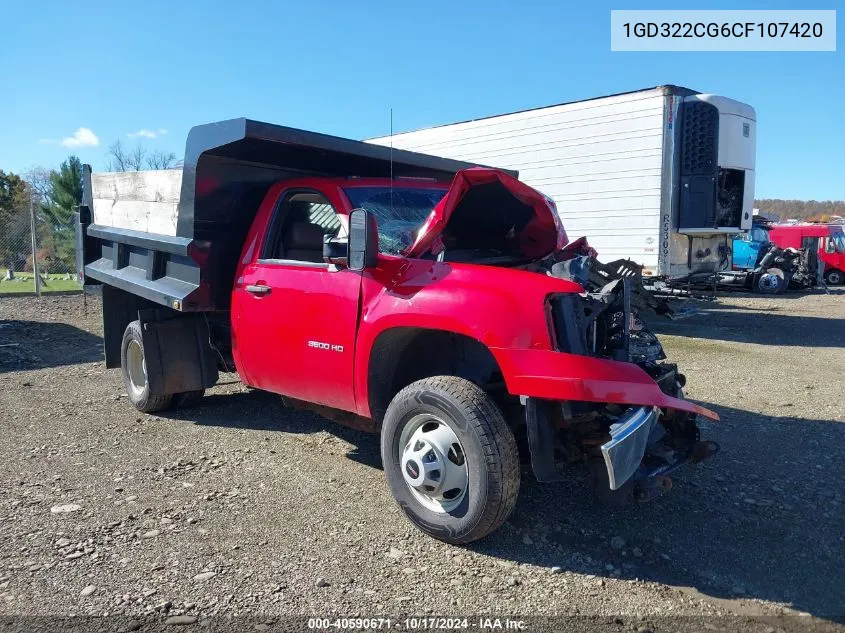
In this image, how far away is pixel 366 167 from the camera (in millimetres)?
6078

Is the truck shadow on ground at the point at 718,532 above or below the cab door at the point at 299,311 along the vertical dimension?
below

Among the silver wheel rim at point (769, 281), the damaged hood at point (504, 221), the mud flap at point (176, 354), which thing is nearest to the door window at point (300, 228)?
the damaged hood at point (504, 221)

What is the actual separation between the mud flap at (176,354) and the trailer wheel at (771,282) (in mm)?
19043

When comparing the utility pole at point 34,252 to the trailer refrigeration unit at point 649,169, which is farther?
the utility pole at point 34,252

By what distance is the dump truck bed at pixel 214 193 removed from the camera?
16.8 ft

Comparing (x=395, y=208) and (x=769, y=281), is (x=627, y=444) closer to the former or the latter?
(x=395, y=208)

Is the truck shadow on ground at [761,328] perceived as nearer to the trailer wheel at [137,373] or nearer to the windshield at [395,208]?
the windshield at [395,208]

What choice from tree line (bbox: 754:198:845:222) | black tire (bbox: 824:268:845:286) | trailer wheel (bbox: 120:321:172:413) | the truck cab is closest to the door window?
trailer wheel (bbox: 120:321:172:413)

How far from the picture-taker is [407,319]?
388cm

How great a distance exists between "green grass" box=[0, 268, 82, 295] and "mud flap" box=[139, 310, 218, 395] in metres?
12.1

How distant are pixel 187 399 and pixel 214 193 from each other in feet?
6.94

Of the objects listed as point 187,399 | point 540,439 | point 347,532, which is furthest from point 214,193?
point 540,439

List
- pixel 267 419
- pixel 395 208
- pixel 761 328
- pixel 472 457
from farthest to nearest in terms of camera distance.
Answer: pixel 761 328 → pixel 267 419 → pixel 395 208 → pixel 472 457

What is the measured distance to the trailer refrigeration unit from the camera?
11.0 meters
